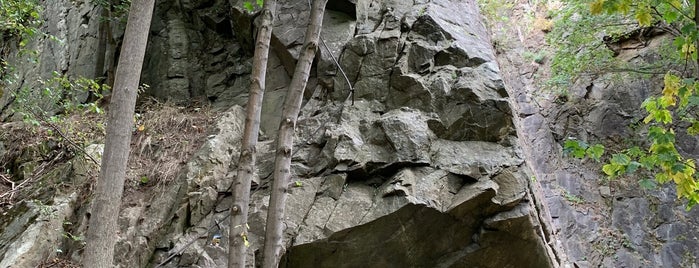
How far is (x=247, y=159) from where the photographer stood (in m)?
5.20

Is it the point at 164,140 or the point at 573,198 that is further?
the point at 573,198

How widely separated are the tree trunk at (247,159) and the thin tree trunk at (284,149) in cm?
28

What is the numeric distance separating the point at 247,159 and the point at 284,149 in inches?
17.8

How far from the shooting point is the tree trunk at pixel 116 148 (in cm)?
375

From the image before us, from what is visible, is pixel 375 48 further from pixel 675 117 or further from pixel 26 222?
pixel 675 117

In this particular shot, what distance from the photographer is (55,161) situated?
28.0ft

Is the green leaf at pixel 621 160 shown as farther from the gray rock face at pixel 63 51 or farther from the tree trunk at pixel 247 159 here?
the gray rock face at pixel 63 51

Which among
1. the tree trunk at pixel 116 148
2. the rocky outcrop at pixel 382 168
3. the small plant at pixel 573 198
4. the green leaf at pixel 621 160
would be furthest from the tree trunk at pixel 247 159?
the small plant at pixel 573 198

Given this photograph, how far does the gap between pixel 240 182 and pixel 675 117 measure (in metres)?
11.9

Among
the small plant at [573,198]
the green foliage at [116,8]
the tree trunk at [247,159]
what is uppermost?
the green foliage at [116,8]

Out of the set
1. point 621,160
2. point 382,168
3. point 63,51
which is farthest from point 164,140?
point 621,160

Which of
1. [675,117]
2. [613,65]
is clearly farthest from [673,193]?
[613,65]

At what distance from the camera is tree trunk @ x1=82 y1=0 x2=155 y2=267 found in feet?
12.3

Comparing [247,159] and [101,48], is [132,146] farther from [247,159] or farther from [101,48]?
[101,48]
